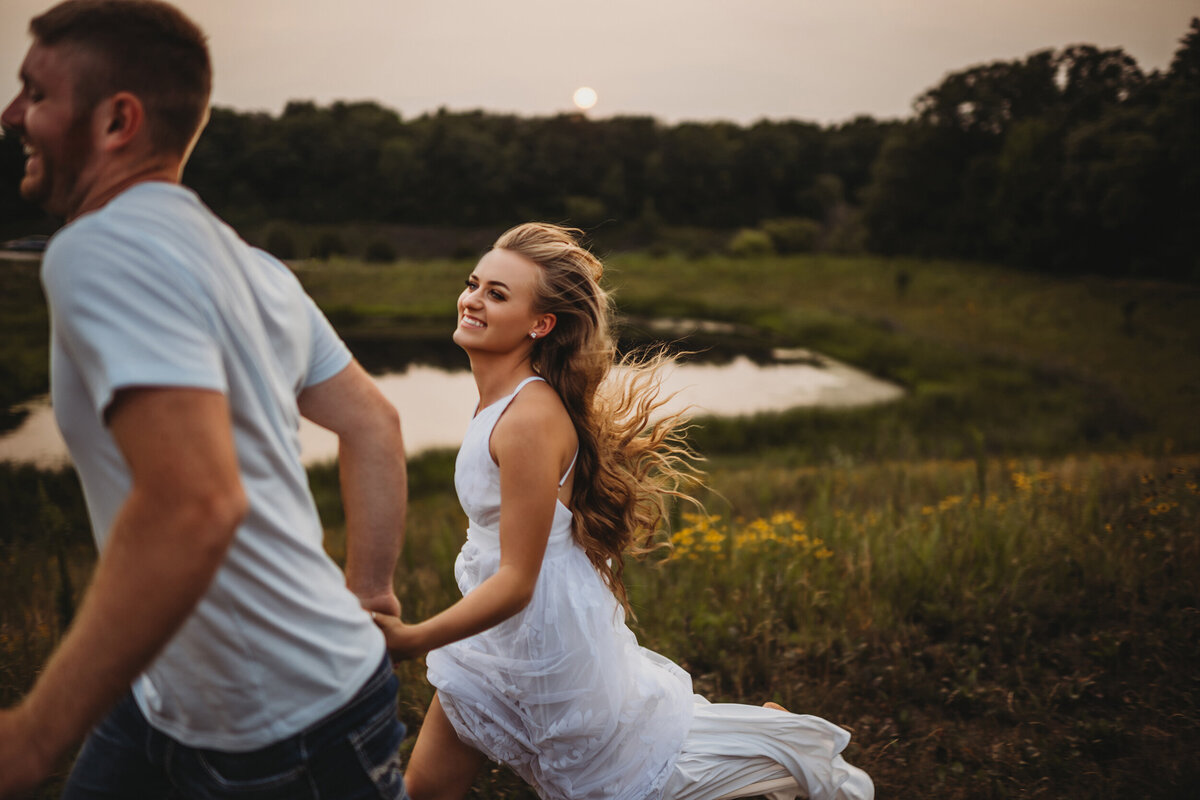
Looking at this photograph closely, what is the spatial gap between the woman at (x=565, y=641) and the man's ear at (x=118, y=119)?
1.17 metres

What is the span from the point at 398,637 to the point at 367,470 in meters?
0.34

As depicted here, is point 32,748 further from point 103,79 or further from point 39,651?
Answer: point 39,651

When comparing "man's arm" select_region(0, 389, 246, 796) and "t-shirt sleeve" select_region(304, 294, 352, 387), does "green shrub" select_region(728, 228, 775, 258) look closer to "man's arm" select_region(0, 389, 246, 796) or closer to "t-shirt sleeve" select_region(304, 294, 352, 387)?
"t-shirt sleeve" select_region(304, 294, 352, 387)

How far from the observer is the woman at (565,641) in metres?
2.31

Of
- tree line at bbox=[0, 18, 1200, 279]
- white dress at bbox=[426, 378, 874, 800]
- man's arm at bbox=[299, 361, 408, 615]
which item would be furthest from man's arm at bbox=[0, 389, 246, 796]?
tree line at bbox=[0, 18, 1200, 279]

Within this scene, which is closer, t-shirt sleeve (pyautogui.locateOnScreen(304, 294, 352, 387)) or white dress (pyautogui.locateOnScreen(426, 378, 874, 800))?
t-shirt sleeve (pyautogui.locateOnScreen(304, 294, 352, 387))

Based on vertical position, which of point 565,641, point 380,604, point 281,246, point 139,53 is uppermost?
point 139,53

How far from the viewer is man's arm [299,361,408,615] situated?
5.09 ft

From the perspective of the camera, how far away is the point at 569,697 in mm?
2303

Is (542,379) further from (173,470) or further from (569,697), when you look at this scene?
(173,470)

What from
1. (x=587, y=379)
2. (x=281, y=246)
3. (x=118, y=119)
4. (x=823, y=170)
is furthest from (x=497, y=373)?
(x=823, y=170)

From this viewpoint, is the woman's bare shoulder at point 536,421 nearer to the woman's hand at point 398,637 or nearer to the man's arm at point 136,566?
the woman's hand at point 398,637

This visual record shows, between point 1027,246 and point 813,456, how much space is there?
Result: 3469 centimetres

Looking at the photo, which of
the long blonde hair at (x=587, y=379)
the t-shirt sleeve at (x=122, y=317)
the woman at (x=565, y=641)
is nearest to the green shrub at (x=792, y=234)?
the long blonde hair at (x=587, y=379)
